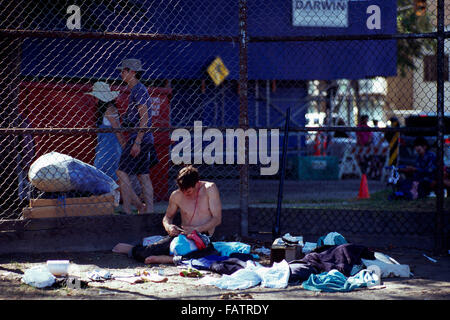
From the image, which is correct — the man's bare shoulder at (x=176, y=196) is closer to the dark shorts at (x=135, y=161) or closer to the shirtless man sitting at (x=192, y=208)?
the shirtless man sitting at (x=192, y=208)

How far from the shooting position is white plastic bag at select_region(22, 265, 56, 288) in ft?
17.2

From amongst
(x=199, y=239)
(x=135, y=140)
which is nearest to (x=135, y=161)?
(x=135, y=140)

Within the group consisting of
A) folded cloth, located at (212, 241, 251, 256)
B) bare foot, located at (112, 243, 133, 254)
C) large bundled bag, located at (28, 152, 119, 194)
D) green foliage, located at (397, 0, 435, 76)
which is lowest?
bare foot, located at (112, 243, 133, 254)

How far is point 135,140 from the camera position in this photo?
7516 mm

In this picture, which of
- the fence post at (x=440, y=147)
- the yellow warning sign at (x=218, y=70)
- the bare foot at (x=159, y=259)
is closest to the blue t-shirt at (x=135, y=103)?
the bare foot at (x=159, y=259)

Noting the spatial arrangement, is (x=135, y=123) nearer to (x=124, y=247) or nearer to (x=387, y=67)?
(x=124, y=247)

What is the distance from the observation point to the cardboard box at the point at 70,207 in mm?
6625

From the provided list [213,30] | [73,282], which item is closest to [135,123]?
[73,282]

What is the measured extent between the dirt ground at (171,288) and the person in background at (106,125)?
2.57 meters

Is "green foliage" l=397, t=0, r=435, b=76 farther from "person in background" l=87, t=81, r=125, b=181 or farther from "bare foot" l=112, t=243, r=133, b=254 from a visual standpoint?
"bare foot" l=112, t=243, r=133, b=254

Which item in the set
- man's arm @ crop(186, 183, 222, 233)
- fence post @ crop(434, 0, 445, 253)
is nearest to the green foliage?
fence post @ crop(434, 0, 445, 253)

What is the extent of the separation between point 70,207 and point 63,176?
0.36 meters

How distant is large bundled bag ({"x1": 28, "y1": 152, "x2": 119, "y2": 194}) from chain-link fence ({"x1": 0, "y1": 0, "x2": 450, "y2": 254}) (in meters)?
0.02

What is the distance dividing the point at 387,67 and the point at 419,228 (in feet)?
34.1
